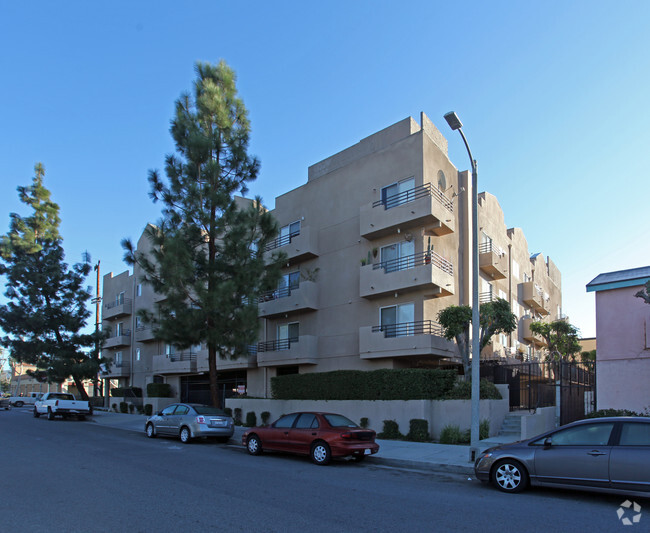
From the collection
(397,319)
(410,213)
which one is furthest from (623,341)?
(410,213)

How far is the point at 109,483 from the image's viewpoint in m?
9.57

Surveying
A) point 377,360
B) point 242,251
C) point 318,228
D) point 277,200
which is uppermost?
point 277,200

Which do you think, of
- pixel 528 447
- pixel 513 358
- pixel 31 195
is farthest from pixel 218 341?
pixel 31 195

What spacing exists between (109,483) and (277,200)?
70.1 ft

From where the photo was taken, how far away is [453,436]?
16.6m

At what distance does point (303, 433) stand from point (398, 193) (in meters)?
12.8

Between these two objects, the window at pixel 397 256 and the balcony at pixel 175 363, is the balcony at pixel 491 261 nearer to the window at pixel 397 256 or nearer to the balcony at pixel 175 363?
the window at pixel 397 256

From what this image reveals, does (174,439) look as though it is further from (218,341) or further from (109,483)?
(109,483)

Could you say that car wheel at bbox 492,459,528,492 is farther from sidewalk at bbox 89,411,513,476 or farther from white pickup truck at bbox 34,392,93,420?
white pickup truck at bbox 34,392,93,420

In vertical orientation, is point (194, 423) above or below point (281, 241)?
below

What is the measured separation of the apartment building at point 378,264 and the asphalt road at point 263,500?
9.92 meters

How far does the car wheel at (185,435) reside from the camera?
17.9 metres

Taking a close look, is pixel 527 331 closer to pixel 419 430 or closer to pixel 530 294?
pixel 530 294

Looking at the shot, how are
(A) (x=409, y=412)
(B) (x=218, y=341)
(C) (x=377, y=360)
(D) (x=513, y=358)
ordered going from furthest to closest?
(D) (x=513, y=358) < (C) (x=377, y=360) < (B) (x=218, y=341) < (A) (x=409, y=412)
